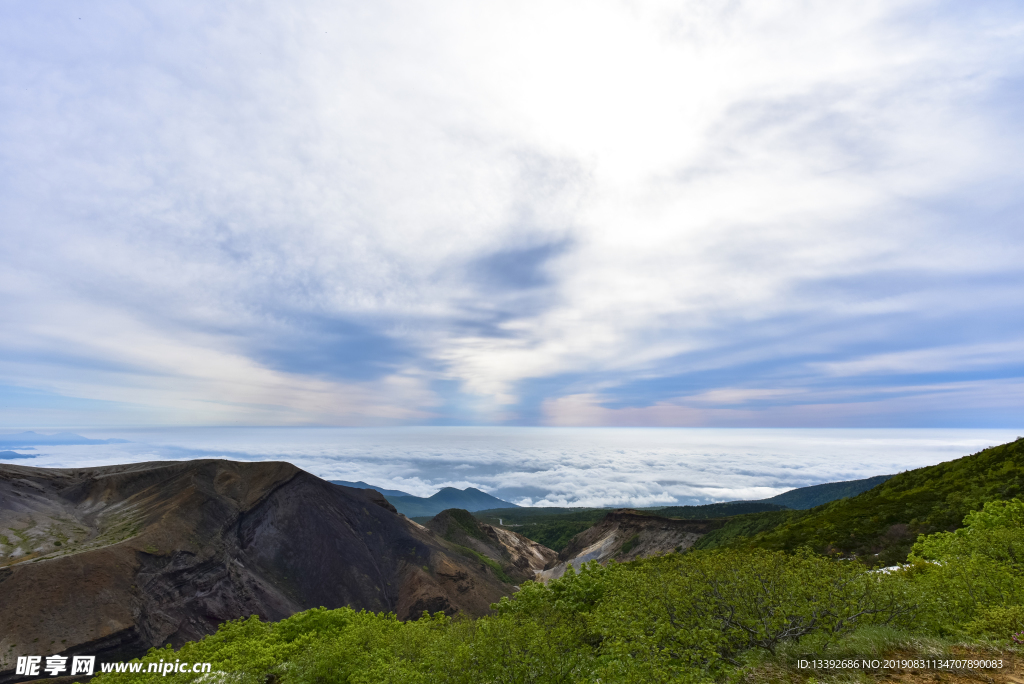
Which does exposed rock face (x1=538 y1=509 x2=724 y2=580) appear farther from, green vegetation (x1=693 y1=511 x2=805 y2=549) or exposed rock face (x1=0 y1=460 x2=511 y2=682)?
exposed rock face (x1=0 y1=460 x2=511 y2=682)

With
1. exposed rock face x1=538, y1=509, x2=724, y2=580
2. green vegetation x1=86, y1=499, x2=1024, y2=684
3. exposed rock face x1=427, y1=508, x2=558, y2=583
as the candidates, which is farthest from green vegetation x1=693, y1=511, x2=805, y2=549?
green vegetation x1=86, y1=499, x2=1024, y2=684

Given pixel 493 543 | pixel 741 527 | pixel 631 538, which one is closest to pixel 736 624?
pixel 741 527

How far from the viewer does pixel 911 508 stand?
55.8 meters

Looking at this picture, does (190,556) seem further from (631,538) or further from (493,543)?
(631,538)

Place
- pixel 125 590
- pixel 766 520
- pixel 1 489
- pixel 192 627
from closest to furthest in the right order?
pixel 125 590 < pixel 192 627 < pixel 1 489 < pixel 766 520

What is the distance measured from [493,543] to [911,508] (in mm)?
127882

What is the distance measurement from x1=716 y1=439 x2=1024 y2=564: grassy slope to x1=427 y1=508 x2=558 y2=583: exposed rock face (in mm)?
97304

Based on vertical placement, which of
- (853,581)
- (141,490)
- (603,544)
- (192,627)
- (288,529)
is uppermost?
(853,581)

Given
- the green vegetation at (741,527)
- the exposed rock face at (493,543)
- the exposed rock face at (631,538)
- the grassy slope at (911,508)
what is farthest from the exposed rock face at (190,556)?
the grassy slope at (911,508)

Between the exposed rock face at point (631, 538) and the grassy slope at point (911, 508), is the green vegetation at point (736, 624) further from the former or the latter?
the exposed rock face at point (631, 538)

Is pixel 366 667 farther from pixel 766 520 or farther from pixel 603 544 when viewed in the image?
pixel 603 544

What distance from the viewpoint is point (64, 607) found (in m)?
53.0

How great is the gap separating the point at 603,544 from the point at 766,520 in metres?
50.0

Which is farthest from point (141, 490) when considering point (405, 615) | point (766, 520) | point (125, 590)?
point (766, 520)
